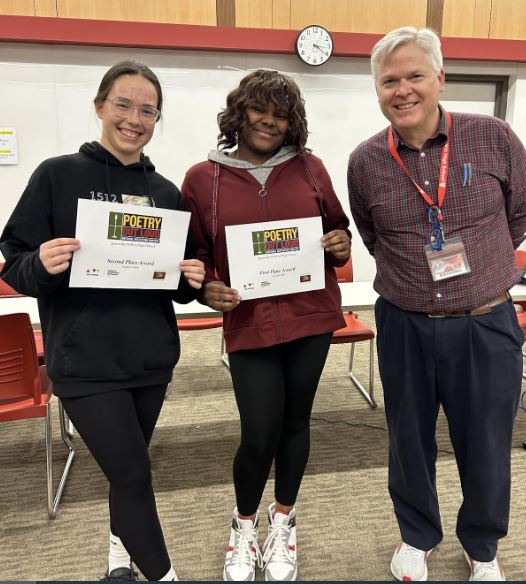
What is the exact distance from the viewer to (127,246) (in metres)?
1.34

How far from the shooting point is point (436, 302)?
149cm

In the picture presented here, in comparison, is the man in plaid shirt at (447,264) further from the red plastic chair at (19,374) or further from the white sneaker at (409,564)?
the red plastic chair at (19,374)

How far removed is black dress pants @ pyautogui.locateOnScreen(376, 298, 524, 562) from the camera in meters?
1.52

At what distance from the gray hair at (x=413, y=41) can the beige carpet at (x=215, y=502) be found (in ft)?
5.88

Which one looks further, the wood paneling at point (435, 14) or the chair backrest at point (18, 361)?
the wood paneling at point (435, 14)

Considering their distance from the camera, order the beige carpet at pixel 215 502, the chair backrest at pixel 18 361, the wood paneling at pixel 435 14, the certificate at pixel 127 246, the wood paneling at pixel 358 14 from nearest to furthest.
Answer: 1. the certificate at pixel 127 246
2. the beige carpet at pixel 215 502
3. the chair backrest at pixel 18 361
4. the wood paneling at pixel 358 14
5. the wood paneling at pixel 435 14

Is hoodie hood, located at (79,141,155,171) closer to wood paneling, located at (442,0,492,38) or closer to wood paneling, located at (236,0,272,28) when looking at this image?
wood paneling, located at (236,0,272,28)

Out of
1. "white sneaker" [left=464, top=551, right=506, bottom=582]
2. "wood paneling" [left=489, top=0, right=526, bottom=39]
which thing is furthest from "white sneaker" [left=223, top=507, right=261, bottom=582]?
"wood paneling" [left=489, top=0, right=526, bottom=39]

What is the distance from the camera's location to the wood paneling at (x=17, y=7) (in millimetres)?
4523

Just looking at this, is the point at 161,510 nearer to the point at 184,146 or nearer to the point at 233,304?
the point at 233,304

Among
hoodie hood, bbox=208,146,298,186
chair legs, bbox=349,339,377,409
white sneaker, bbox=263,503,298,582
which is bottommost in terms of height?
chair legs, bbox=349,339,377,409

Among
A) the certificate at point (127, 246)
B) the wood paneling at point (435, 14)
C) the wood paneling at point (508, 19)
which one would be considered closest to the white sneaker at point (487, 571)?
the certificate at point (127, 246)

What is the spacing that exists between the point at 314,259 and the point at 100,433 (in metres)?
0.84

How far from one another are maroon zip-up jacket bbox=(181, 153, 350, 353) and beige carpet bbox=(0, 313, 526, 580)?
962 millimetres
